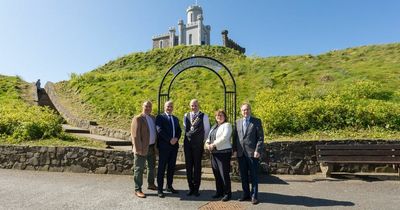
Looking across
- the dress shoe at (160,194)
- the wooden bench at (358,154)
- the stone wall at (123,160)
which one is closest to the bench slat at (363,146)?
the wooden bench at (358,154)

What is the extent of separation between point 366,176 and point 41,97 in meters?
17.2

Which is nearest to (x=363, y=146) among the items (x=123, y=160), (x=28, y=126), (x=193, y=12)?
(x=123, y=160)

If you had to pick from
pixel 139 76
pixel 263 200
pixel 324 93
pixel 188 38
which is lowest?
pixel 263 200

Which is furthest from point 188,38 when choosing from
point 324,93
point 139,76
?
point 324,93

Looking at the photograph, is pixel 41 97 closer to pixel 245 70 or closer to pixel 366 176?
pixel 245 70

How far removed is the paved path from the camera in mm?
6367

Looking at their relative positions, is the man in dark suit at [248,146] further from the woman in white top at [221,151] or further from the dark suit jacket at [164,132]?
the dark suit jacket at [164,132]

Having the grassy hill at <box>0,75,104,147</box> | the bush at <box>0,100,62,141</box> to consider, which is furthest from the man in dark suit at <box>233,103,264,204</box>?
the bush at <box>0,100,62,141</box>

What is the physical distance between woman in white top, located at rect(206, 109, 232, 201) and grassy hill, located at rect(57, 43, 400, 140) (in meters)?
4.55

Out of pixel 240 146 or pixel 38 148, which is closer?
pixel 240 146

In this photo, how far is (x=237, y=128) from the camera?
6.84 meters

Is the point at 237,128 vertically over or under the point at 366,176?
over

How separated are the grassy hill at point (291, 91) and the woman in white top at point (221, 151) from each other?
455 cm

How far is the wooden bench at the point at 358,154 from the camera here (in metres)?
8.61
